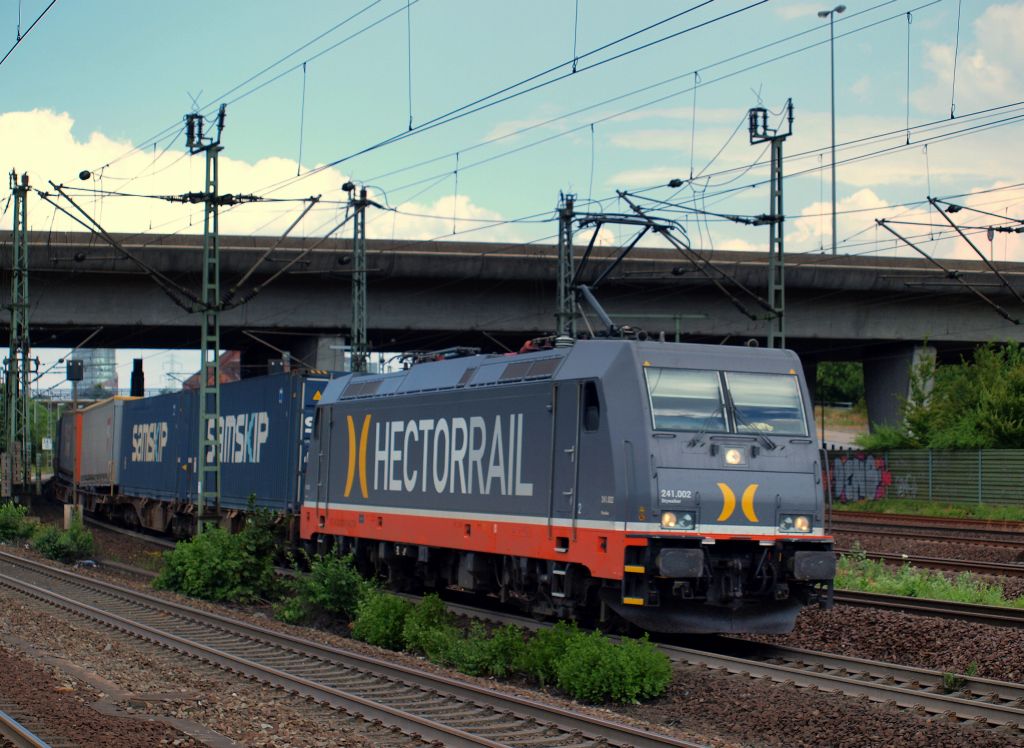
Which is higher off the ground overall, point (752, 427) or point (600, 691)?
point (752, 427)

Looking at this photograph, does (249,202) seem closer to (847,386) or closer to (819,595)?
(819,595)

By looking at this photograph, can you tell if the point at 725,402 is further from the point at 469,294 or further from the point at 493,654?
the point at 469,294

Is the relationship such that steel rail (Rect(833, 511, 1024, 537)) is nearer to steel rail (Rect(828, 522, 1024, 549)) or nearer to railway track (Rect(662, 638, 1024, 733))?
steel rail (Rect(828, 522, 1024, 549))

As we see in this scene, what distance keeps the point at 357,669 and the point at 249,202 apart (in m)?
Result: 14.3

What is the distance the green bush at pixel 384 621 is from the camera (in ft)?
53.2

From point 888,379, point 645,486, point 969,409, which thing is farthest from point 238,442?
point 888,379

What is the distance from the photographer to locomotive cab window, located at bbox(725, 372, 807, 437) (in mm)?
14547

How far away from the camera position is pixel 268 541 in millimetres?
21656

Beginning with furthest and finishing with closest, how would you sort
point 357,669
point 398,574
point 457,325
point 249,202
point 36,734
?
point 457,325
point 249,202
point 398,574
point 357,669
point 36,734

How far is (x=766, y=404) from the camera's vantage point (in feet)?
48.4

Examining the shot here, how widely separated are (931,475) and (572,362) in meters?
28.7

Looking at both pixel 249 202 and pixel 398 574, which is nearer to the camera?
pixel 398 574

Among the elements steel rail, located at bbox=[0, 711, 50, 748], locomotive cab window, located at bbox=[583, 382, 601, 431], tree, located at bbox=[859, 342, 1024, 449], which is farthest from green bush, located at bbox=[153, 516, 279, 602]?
tree, located at bbox=[859, 342, 1024, 449]

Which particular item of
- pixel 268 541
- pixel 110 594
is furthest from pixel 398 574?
pixel 110 594
